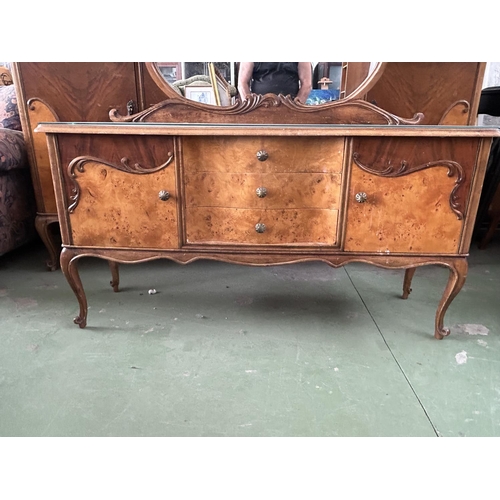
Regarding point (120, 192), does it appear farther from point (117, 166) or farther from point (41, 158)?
point (41, 158)

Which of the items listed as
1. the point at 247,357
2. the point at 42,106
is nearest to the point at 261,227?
the point at 247,357

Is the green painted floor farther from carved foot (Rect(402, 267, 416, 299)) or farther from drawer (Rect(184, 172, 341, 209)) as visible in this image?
drawer (Rect(184, 172, 341, 209))

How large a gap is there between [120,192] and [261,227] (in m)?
0.53

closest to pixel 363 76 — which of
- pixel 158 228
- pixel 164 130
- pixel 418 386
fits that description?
pixel 164 130

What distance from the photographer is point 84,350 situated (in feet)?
4.88

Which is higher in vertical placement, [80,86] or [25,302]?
[80,86]

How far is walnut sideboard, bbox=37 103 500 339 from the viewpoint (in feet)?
4.19

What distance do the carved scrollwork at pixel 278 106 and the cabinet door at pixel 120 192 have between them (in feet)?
0.82

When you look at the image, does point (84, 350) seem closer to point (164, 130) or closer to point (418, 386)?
point (164, 130)

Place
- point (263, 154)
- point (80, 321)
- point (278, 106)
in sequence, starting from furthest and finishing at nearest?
1. point (80, 321)
2. point (278, 106)
3. point (263, 154)

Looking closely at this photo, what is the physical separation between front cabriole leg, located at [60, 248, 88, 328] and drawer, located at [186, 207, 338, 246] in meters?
0.49

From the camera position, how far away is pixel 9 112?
2.37 metres

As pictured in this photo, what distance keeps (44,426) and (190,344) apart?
1.88 feet

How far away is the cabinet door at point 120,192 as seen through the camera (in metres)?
1.32
